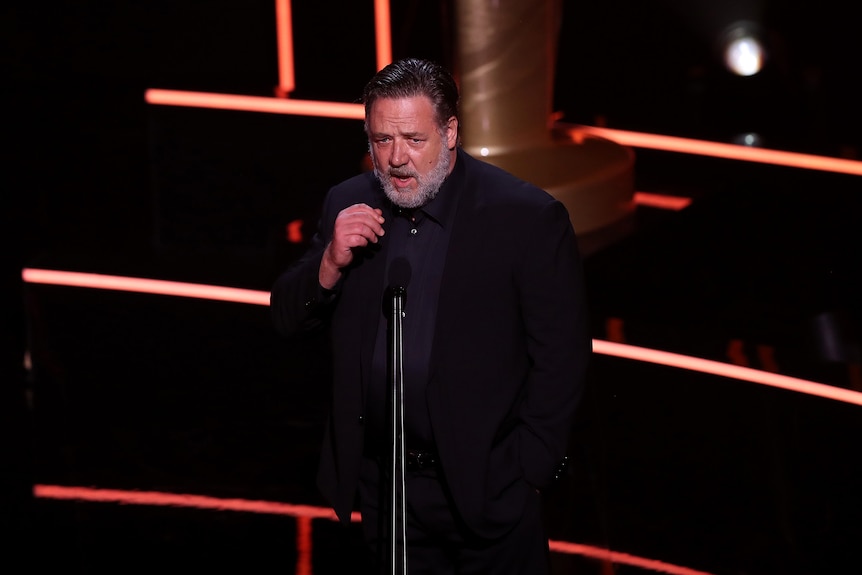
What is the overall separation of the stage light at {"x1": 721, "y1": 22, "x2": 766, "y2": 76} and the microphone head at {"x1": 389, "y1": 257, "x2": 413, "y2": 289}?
3.82 meters

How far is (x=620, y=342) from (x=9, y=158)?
3.70 metres

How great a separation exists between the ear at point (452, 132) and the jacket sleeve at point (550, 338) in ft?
0.68

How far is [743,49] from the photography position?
5.83 metres

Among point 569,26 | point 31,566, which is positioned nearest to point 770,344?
point 31,566

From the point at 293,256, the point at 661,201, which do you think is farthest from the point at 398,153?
the point at 661,201

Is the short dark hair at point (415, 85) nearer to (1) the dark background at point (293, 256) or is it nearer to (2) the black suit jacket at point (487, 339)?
(2) the black suit jacket at point (487, 339)

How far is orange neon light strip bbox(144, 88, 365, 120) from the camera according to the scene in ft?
18.7

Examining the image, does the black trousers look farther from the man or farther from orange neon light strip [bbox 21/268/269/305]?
orange neon light strip [bbox 21/268/269/305]

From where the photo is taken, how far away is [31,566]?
3340 millimetres

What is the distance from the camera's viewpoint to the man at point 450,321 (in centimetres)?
239

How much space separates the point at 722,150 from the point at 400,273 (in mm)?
2897

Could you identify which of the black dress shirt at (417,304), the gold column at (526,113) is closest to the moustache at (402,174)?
the black dress shirt at (417,304)

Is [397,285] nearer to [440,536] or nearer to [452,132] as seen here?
[452,132]

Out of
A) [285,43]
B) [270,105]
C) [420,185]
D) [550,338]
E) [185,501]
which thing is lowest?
[185,501]
